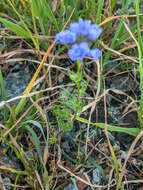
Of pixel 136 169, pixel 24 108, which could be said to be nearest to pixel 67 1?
pixel 24 108

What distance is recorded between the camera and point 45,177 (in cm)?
126

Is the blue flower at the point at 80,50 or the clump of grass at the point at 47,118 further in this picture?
the clump of grass at the point at 47,118

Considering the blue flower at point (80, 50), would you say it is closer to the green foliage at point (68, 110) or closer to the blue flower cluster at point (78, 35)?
the blue flower cluster at point (78, 35)

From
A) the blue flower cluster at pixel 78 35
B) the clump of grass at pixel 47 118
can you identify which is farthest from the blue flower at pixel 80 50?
the clump of grass at pixel 47 118

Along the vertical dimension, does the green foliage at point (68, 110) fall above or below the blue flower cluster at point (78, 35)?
below

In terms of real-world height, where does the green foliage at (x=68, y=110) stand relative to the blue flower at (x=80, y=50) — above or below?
below

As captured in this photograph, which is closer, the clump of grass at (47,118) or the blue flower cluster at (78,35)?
the blue flower cluster at (78,35)

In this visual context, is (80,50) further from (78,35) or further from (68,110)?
(68,110)

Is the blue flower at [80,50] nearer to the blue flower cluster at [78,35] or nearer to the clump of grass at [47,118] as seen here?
the blue flower cluster at [78,35]

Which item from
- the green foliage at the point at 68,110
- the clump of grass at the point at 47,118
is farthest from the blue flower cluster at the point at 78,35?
the green foliage at the point at 68,110

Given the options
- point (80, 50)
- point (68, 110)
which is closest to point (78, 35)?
point (80, 50)

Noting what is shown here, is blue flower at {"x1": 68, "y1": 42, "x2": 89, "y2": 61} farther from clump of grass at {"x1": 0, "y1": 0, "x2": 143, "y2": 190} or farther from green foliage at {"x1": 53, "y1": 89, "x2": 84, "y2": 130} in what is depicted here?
green foliage at {"x1": 53, "y1": 89, "x2": 84, "y2": 130}

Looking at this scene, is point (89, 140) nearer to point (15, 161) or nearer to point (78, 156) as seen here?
point (78, 156)

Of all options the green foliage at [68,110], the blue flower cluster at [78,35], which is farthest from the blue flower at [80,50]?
the green foliage at [68,110]
